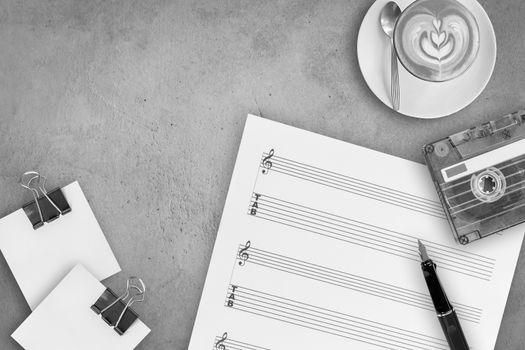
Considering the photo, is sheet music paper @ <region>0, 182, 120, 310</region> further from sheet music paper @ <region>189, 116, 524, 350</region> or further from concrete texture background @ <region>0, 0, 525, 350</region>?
sheet music paper @ <region>189, 116, 524, 350</region>

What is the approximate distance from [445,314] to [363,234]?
0.17 meters

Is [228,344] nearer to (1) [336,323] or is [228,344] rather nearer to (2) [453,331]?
(1) [336,323]

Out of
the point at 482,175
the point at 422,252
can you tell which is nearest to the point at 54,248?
the point at 422,252

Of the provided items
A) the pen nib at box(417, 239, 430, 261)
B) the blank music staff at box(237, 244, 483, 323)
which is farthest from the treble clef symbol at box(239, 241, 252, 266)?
the pen nib at box(417, 239, 430, 261)

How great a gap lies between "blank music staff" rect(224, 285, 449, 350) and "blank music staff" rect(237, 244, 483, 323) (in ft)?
0.15

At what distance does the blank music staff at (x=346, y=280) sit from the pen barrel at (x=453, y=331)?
4cm

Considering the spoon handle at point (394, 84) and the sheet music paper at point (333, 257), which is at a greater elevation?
the spoon handle at point (394, 84)

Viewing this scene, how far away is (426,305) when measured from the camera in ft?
3.17

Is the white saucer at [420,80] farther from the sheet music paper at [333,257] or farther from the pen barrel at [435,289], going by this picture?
the pen barrel at [435,289]

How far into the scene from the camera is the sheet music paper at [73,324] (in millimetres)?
940

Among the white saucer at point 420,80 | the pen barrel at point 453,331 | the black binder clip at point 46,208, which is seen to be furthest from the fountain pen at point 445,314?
the black binder clip at point 46,208

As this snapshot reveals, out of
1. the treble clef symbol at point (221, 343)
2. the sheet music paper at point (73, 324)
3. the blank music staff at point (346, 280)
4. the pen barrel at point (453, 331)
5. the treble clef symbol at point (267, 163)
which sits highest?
the treble clef symbol at point (267, 163)

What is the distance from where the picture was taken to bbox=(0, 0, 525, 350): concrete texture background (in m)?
0.98

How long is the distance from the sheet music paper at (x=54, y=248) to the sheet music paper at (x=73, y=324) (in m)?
0.02
